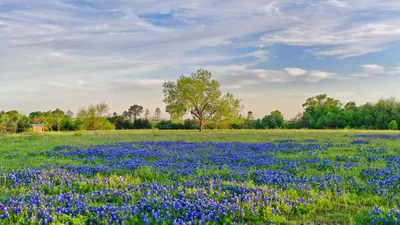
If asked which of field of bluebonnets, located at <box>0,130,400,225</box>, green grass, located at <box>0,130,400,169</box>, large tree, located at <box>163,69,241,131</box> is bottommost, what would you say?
field of bluebonnets, located at <box>0,130,400,225</box>

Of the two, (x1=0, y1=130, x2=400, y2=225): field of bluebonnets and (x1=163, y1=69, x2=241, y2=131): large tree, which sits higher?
(x1=163, y1=69, x2=241, y2=131): large tree

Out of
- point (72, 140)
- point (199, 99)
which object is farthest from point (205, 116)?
point (72, 140)

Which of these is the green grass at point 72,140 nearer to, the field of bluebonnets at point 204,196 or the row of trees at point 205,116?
the field of bluebonnets at point 204,196

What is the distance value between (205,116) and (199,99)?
3.18 metres

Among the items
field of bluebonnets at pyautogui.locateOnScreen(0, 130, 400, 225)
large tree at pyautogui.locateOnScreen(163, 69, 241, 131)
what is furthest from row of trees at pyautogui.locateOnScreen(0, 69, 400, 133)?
field of bluebonnets at pyautogui.locateOnScreen(0, 130, 400, 225)

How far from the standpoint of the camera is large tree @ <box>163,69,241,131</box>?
51562 millimetres

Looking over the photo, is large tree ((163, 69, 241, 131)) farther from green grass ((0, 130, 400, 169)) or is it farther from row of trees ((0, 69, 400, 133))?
green grass ((0, 130, 400, 169))

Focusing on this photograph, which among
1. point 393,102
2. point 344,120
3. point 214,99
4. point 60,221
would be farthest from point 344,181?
point 393,102

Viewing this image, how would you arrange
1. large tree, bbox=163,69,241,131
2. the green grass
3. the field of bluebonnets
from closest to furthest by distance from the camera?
the field of bluebonnets → the green grass → large tree, bbox=163,69,241,131

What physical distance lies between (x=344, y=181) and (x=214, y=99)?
1715 inches

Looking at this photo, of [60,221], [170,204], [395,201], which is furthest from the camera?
[395,201]

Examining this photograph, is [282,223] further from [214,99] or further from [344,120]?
[344,120]

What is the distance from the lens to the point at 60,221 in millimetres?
5398

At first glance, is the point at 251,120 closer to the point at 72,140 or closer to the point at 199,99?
the point at 199,99
